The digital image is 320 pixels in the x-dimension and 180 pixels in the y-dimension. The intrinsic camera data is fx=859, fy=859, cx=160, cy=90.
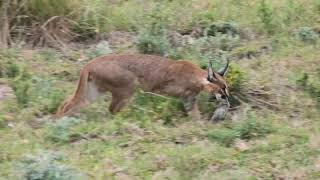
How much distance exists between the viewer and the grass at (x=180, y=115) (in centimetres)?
762

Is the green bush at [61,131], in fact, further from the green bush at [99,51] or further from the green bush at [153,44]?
the green bush at [153,44]

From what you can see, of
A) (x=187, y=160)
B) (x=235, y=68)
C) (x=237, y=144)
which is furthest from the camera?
(x=235, y=68)

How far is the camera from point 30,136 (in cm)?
829

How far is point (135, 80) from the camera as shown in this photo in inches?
359

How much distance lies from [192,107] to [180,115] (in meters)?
0.15

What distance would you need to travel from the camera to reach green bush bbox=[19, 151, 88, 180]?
674 cm

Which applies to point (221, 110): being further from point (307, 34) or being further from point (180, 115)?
point (307, 34)

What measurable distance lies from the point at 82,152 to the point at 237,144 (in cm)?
146

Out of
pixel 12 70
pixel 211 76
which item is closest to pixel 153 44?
pixel 211 76

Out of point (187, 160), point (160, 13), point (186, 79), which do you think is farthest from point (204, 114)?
point (160, 13)

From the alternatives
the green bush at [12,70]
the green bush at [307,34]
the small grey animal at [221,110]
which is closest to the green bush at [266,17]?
the green bush at [307,34]

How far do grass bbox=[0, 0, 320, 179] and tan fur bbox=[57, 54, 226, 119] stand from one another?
0.14 metres

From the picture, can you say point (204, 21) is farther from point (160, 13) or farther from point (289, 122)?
point (289, 122)

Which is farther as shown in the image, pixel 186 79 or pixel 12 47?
→ pixel 12 47
